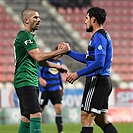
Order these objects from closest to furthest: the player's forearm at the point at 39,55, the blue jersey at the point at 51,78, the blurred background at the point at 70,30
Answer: the player's forearm at the point at 39,55 < the blue jersey at the point at 51,78 < the blurred background at the point at 70,30

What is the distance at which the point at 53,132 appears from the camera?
1167 cm

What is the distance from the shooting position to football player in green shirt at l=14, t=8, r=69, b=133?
6424mm

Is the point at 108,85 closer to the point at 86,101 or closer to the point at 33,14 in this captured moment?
the point at 86,101

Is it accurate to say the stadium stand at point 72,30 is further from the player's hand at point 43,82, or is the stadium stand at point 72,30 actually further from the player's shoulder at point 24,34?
the player's shoulder at point 24,34

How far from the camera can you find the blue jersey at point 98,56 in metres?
6.15

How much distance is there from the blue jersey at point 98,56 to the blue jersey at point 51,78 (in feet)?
17.6

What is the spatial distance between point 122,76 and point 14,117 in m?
5.43

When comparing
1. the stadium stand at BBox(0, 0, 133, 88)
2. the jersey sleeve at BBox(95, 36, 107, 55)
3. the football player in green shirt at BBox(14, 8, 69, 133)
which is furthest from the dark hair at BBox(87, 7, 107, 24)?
the stadium stand at BBox(0, 0, 133, 88)

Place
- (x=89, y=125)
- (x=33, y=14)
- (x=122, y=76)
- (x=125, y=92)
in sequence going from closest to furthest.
→ (x=89, y=125) → (x=33, y=14) → (x=125, y=92) → (x=122, y=76)

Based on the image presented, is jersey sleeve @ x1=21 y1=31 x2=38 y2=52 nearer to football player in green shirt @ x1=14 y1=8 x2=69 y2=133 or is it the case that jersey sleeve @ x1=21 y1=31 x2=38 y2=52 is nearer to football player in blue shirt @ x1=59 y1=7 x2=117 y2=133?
football player in green shirt @ x1=14 y1=8 x2=69 y2=133

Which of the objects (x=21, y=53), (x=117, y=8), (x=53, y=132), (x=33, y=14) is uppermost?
(x=117, y=8)

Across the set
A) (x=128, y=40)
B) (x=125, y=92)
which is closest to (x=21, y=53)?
(x=125, y=92)

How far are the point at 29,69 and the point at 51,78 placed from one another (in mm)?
5414

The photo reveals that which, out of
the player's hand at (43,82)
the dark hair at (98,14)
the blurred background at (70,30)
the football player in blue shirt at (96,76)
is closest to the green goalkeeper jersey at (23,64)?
the football player in blue shirt at (96,76)
